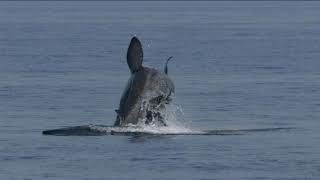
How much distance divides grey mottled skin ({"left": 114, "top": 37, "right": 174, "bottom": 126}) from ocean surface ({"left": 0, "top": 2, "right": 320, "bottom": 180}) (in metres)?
0.66

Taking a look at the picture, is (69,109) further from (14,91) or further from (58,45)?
(58,45)

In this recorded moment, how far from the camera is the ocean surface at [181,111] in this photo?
2328 cm

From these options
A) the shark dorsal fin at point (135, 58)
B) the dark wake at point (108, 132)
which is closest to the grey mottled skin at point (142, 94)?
the shark dorsal fin at point (135, 58)

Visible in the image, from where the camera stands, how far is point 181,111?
31.9m

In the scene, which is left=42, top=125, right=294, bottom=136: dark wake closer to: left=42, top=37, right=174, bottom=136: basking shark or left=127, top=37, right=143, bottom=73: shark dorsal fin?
left=42, top=37, right=174, bottom=136: basking shark

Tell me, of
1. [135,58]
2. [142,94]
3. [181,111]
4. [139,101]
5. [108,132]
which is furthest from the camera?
[181,111]

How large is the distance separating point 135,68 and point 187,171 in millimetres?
5882

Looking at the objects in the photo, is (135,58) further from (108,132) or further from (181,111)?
(181,111)

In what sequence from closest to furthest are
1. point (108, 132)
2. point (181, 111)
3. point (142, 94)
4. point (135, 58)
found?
point (108, 132), point (142, 94), point (135, 58), point (181, 111)

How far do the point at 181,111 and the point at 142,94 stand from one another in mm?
4368

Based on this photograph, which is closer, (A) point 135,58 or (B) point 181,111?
(A) point 135,58

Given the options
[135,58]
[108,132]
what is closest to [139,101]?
[108,132]

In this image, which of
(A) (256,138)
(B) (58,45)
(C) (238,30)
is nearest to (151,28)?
(C) (238,30)

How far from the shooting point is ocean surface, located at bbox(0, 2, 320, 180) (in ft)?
76.4
